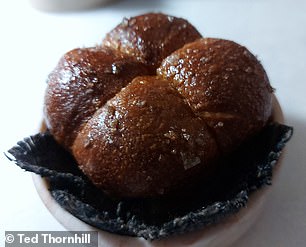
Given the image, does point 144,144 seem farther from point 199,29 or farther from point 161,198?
point 199,29

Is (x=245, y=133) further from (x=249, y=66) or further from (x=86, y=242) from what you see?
(x=86, y=242)

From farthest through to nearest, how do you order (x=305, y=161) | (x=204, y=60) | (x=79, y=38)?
(x=79, y=38), (x=305, y=161), (x=204, y=60)

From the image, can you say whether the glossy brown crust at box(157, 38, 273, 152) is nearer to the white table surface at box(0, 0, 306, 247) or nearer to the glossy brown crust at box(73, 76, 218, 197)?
the glossy brown crust at box(73, 76, 218, 197)

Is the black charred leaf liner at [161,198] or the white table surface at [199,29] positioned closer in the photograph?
the black charred leaf liner at [161,198]

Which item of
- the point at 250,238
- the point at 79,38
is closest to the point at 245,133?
the point at 250,238

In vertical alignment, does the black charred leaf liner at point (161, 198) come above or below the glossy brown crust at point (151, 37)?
below

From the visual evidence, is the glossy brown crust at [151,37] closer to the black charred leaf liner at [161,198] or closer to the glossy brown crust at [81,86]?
the glossy brown crust at [81,86]

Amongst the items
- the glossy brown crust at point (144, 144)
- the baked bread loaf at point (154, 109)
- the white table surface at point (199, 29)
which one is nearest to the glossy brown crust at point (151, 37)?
the baked bread loaf at point (154, 109)

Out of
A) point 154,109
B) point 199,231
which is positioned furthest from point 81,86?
point 199,231
